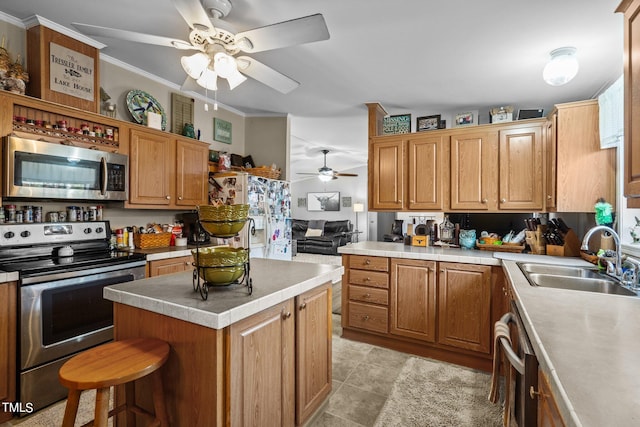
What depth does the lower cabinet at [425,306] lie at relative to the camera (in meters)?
2.45

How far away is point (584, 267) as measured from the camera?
2088 millimetres

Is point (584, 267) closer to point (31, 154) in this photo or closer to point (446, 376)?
point (446, 376)

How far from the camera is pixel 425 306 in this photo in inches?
104

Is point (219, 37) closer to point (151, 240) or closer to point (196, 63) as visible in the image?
point (196, 63)

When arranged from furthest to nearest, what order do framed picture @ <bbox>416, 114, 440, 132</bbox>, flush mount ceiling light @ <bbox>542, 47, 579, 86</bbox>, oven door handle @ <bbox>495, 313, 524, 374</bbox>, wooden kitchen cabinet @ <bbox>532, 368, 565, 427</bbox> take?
framed picture @ <bbox>416, 114, 440, 132</bbox>, flush mount ceiling light @ <bbox>542, 47, 579, 86</bbox>, oven door handle @ <bbox>495, 313, 524, 374</bbox>, wooden kitchen cabinet @ <bbox>532, 368, 565, 427</bbox>

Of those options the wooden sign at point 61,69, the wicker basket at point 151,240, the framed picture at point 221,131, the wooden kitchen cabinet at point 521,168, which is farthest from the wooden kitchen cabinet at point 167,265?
the wooden kitchen cabinet at point 521,168

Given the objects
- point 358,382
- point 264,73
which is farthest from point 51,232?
point 358,382

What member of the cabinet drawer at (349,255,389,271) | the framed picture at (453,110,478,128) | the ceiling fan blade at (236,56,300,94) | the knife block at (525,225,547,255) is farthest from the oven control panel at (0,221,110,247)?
the knife block at (525,225,547,255)

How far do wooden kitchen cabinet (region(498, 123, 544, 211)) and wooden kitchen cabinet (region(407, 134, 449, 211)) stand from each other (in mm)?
491

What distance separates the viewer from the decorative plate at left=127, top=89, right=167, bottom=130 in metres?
2.89

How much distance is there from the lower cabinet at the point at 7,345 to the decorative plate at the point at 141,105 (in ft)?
5.88

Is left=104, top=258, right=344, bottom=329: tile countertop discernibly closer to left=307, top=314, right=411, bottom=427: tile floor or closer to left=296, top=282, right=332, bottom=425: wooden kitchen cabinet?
left=296, top=282, right=332, bottom=425: wooden kitchen cabinet

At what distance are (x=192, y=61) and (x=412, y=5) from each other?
4.52 ft

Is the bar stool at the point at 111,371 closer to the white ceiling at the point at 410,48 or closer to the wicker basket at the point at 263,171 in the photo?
the white ceiling at the point at 410,48
